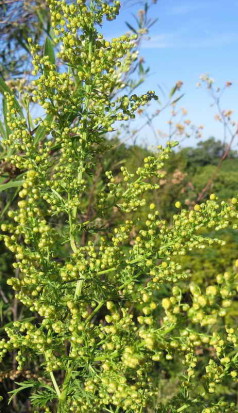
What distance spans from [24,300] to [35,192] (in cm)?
47

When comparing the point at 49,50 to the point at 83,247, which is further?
the point at 49,50

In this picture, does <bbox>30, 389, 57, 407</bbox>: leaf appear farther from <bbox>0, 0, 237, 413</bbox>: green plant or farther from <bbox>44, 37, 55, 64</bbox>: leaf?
<bbox>44, 37, 55, 64</bbox>: leaf

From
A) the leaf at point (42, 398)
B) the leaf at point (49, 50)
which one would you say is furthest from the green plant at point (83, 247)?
the leaf at point (49, 50)

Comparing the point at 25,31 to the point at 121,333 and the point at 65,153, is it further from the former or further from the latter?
the point at 121,333

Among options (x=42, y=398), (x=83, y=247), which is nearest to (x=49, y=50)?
(x=83, y=247)

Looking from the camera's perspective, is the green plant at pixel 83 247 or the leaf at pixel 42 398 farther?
the leaf at pixel 42 398

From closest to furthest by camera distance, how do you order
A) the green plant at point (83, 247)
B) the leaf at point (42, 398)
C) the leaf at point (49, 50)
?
1. the green plant at point (83, 247)
2. the leaf at point (42, 398)
3. the leaf at point (49, 50)

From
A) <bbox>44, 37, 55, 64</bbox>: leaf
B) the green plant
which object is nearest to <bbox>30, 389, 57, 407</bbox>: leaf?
A: the green plant

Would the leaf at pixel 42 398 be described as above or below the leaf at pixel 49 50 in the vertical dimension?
below

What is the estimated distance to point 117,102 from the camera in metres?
1.98

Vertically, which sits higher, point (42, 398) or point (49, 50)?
point (49, 50)

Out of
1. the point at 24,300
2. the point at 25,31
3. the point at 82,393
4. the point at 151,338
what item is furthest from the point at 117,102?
the point at 25,31

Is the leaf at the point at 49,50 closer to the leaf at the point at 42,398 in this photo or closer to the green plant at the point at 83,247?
the green plant at the point at 83,247

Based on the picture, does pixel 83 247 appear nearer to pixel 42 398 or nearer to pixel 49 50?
pixel 42 398
